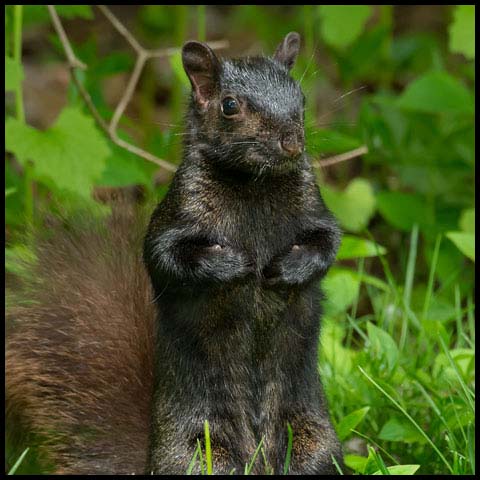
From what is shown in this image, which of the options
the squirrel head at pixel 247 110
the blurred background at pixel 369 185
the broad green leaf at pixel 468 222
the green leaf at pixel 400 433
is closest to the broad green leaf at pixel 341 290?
the blurred background at pixel 369 185

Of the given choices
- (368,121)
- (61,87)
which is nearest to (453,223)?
(368,121)

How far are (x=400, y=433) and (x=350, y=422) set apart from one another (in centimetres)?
22

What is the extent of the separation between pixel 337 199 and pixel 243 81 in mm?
2114

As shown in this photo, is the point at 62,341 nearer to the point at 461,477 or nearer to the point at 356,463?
the point at 356,463

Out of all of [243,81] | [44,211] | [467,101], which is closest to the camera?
[243,81]

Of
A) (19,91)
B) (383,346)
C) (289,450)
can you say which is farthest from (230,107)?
(19,91)

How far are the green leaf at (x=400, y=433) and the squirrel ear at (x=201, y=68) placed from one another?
49.2 inches

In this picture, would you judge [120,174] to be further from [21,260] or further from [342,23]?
[342,23]

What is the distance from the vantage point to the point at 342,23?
5316 mm

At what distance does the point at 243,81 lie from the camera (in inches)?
137

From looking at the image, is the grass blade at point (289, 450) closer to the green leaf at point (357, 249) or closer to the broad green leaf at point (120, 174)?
the green leaf at point (357, 249)

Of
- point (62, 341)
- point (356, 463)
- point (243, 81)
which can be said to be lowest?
point (356, 463)

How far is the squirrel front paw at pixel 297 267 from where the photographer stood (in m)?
3.41

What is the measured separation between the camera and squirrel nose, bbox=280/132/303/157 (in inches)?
129
